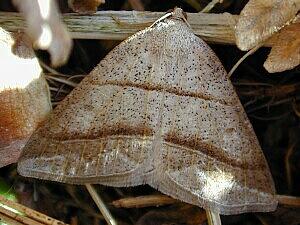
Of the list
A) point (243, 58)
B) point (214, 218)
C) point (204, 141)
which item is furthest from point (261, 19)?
point (214, 218)

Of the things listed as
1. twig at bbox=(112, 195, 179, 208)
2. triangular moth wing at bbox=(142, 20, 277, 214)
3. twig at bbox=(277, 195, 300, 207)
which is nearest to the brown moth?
triangular moth wing at bbox=(142, 20, 277, 214)

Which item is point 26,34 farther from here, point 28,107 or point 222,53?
point 222,53

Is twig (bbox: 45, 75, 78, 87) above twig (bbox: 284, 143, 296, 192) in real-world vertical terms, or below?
above

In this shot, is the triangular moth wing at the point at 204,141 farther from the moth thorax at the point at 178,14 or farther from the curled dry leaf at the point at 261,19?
the curled dry leaf at the point at 261,19

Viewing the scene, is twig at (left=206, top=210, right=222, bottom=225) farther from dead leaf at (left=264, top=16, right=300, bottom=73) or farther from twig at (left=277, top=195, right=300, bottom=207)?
dead leaf at (left=264, top=16, right=300, bottom=73)

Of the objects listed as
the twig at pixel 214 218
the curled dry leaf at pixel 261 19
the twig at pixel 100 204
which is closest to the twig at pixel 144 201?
the twig at pixel 100 204

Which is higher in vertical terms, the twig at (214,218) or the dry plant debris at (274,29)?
the dry plant debris at (274,29)
